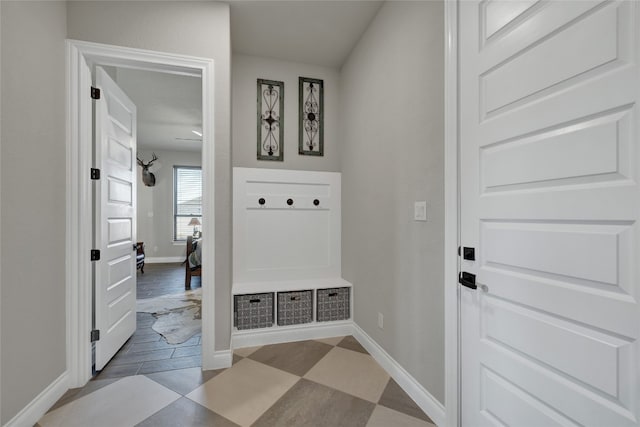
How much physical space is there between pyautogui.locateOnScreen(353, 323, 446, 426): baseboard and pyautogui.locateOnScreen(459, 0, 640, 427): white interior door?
0.70ft

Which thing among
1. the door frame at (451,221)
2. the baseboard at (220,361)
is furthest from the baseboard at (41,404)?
the door frame at (451,221)

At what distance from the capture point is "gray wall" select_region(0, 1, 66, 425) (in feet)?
4.93

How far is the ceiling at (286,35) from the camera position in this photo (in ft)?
7.59

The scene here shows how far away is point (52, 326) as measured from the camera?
1.84m

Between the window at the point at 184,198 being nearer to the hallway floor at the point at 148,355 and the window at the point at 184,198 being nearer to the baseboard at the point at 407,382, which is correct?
the hallway floor at the point at 148,355

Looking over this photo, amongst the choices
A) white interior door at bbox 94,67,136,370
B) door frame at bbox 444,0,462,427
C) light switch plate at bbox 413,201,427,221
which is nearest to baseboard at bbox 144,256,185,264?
white interior door at bbox 94,67,136,370

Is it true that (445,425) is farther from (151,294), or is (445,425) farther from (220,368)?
(151,294)

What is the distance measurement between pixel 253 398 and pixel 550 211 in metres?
1.92

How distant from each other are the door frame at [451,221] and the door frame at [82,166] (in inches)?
64.4

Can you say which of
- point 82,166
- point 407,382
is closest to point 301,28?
point 82,166

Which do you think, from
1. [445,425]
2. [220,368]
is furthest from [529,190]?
[220,368]

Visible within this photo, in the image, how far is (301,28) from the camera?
2.56m

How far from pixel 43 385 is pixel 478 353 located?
245 cm

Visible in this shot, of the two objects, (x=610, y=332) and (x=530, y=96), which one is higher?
(x=530, y=96)
